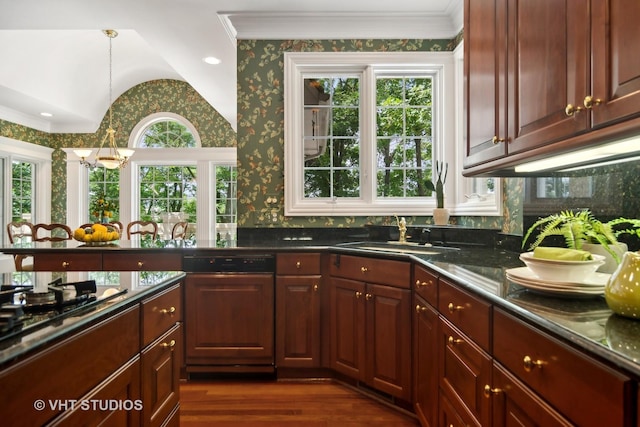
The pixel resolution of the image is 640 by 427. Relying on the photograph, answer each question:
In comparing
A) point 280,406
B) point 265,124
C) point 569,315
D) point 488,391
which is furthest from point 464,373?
point 265,124

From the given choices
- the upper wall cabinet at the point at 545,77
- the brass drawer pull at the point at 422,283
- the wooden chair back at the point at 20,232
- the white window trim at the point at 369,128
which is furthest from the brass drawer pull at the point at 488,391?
the wooden chair back at the point at 20,232

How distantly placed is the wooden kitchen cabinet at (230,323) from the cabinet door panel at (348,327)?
428mm

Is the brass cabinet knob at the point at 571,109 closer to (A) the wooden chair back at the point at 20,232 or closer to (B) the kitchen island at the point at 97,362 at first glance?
(B) the kitchen island at the point at 97,362

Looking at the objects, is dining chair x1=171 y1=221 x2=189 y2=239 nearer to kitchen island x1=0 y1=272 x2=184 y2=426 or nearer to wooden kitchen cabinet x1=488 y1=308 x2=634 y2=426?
kitchen island x1=0 y1=272 x2=184 y2=426

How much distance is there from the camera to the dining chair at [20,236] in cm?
315

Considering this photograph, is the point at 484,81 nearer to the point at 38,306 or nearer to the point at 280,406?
the point at 38,306

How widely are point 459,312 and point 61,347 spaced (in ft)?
4.06

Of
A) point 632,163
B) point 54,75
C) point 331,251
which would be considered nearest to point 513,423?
point 632,163

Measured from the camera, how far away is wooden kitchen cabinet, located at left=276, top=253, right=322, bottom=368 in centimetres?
260

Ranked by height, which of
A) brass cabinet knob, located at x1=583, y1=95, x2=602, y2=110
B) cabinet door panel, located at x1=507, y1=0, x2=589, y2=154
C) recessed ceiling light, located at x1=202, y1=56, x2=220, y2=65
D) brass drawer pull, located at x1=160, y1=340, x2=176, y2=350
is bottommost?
brass drawer pull, located at x1=160, y1=340, x2=176, y2=350

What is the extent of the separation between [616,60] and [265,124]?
263 centimetres

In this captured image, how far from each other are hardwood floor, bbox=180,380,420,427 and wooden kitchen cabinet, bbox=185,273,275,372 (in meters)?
0.15

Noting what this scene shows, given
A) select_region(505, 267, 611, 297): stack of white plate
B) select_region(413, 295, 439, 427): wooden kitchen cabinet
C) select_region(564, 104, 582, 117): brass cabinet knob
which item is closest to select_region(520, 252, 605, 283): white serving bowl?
select_region(505, 267, 611, 297): stack of white plate

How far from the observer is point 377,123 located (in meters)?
3.29
